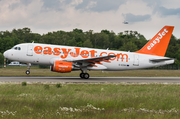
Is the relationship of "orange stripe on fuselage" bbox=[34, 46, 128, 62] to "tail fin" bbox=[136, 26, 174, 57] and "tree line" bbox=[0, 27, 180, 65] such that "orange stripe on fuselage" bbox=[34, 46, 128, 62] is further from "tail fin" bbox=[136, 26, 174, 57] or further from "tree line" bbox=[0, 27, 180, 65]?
"tree line" bbox=[0, 27, 180, 65]

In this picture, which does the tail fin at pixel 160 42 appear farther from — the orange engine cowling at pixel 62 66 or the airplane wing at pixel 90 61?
the orange engine cowling at pixel 62 66

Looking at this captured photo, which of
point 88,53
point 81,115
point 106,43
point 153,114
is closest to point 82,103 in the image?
point 81,115

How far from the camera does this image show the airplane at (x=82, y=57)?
27062 mm

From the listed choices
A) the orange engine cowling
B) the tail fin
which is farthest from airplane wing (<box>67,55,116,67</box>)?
the tail fin

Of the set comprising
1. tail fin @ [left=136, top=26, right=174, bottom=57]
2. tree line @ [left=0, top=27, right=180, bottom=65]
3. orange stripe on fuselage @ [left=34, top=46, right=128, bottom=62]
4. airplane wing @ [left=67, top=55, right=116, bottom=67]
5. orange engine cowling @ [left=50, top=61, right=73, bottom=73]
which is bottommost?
orange engine cowling @ [left=50, top=61, right=73, bottom=73]

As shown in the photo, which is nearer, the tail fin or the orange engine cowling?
the orange engine cowling

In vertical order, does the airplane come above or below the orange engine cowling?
above

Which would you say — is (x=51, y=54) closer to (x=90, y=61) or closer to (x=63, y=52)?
(x=63, y=52)

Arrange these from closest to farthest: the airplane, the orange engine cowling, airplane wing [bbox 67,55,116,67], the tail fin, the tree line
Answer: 1. the orange engine cowling
2. airplane wing [bbox 67,55,116,67]
3. the airplane
4. the tail fin
5. the tree line

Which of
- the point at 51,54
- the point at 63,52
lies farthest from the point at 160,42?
the point at 51,54

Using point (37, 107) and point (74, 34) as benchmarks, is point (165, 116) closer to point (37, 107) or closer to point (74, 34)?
point (37, 107)

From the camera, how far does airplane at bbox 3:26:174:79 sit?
88.8 ft

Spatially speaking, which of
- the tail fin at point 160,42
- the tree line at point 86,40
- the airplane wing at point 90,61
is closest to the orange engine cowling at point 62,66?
the airplane wing at point 90,61

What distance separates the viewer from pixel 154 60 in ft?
102
